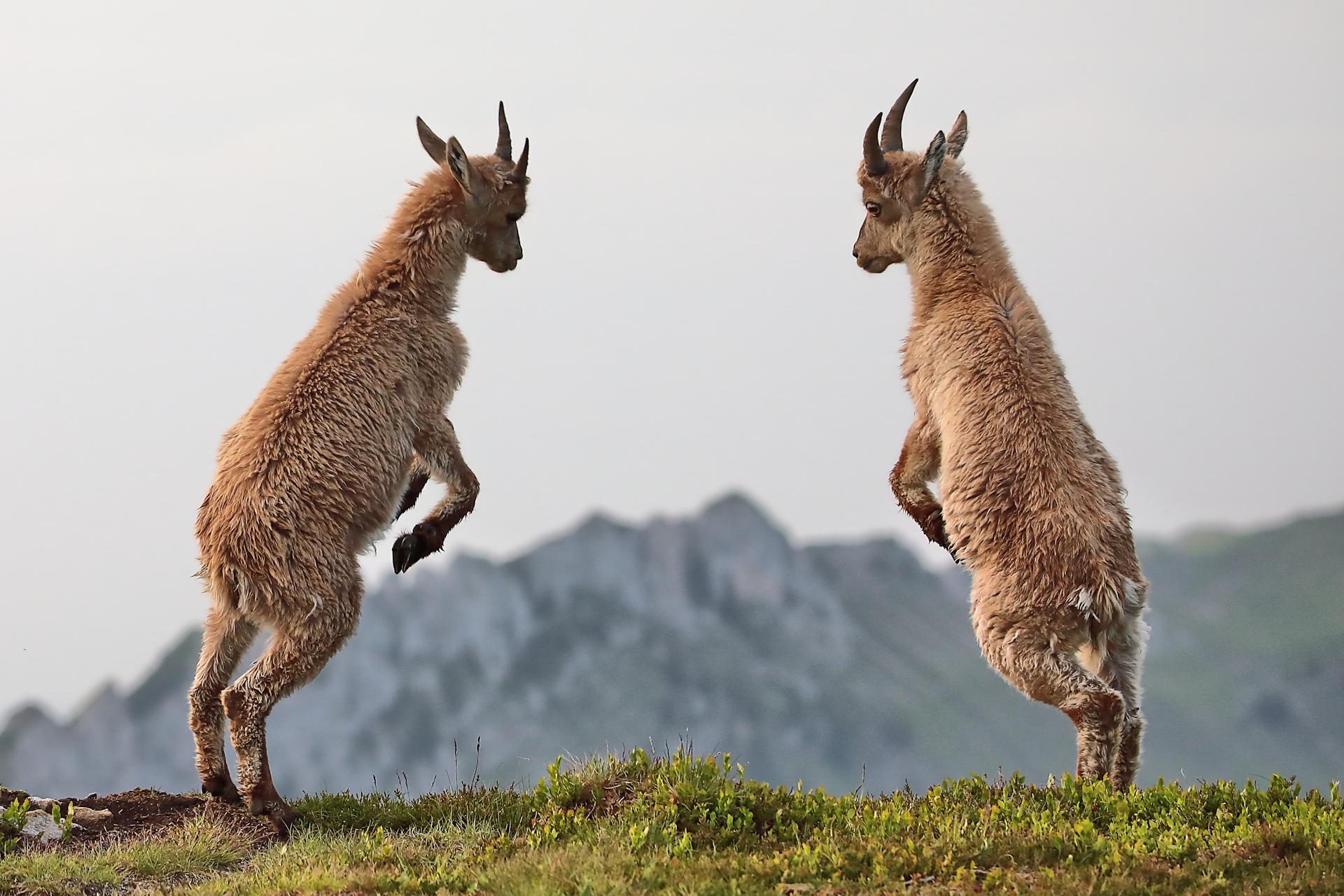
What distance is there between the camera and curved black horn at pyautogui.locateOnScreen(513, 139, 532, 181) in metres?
11.3

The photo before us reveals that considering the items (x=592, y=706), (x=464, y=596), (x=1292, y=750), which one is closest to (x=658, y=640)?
(x=592, y=706)

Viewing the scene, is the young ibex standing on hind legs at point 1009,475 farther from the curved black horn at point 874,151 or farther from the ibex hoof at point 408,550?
the ibex hoof at point 408,550

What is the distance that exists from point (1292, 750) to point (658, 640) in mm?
35789

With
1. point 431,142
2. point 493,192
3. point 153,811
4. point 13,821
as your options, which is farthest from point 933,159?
point 13,821

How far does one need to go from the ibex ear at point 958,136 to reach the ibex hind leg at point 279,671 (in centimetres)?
561

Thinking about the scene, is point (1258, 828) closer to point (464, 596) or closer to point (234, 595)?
point (234, 595)

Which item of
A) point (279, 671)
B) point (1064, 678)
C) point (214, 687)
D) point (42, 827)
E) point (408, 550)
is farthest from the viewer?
point (408, 550)

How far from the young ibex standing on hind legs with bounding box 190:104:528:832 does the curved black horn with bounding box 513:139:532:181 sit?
0.01 meters

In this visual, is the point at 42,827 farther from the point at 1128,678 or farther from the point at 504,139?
the point at 1128,678

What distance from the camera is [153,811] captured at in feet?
34.8

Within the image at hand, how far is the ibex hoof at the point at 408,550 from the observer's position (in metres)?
10.5

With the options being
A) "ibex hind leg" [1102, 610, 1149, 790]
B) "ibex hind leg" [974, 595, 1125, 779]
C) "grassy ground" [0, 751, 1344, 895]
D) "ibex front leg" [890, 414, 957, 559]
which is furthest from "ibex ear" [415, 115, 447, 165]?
"ibex hind leg" [1102, 610, 1149, 790]

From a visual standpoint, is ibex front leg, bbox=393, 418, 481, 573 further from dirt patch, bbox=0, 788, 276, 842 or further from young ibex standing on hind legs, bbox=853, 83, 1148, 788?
young ibex standing on hind legs, bbox=853, 83, 1148, 788

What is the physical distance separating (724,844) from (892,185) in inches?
198
